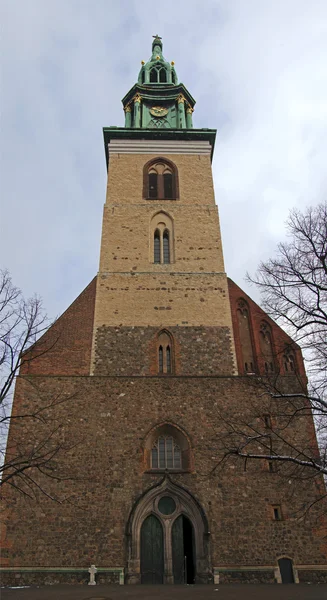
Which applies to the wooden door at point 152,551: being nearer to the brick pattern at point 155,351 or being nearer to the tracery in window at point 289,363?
the brick pattern at point 155,351

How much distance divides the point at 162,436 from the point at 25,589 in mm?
5788

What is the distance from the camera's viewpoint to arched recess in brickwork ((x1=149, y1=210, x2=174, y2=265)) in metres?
20.3

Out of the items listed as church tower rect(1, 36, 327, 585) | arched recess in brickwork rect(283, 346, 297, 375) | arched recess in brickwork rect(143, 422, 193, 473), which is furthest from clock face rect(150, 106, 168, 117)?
arched recess in brickwork rect(143, 422, 193, 473)

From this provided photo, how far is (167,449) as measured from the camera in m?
15.7

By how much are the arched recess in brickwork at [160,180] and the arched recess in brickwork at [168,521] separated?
12564 mm

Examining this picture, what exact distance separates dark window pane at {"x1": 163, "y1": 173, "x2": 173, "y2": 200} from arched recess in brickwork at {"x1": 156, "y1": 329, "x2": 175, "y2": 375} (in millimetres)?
7238

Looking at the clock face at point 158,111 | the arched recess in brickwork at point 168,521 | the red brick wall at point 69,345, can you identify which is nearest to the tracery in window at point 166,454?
the arched recess in brickwork at point 168,521

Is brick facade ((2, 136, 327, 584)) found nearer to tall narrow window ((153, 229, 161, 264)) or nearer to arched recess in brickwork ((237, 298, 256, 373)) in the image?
arched recess in brickwork ((237, 298, 256, 373))

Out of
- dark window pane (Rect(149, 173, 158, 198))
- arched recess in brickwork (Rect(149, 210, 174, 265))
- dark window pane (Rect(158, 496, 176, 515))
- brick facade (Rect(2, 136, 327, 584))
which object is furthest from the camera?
dark window pane (Rect(149, 173, 158, 198))

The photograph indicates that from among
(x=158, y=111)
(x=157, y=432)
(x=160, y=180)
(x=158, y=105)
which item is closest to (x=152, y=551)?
(x=157, y=432)

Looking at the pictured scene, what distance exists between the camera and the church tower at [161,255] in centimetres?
1745

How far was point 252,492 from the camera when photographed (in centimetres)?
1463

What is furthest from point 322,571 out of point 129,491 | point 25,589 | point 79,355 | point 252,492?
point 79,355

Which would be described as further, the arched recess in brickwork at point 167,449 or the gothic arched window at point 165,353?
the gothic arched window at point 165,353
